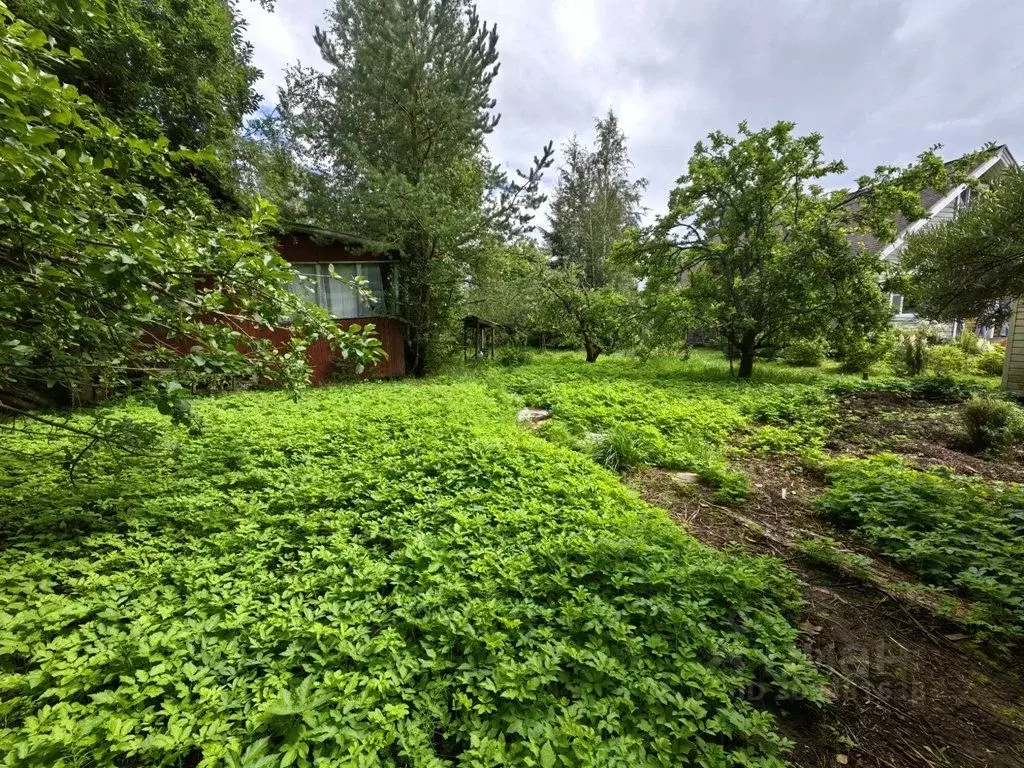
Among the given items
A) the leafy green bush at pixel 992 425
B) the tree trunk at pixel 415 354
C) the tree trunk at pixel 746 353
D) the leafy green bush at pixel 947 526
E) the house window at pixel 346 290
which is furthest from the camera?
the tree trunk at pixel 415 354

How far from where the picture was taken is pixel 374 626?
2.21 meters

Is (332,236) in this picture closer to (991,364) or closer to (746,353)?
(746,353)

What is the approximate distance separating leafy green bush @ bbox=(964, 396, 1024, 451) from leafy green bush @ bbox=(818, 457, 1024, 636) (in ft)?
6.13

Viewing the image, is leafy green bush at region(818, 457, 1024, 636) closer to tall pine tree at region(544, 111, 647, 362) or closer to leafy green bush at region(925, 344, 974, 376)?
leafy green bush at region(925, 344, 974, 376)

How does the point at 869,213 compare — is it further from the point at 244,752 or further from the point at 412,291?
the point at 244,752


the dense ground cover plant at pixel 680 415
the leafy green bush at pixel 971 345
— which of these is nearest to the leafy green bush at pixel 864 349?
the dense ground cover plant at pixel 680 415

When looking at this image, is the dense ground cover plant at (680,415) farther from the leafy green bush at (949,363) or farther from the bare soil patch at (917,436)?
the leafy green bush at (949,363)

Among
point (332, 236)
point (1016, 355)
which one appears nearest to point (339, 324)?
point (332, 236)

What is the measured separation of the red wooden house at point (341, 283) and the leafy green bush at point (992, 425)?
419 inches

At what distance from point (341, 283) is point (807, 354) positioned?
1481cm

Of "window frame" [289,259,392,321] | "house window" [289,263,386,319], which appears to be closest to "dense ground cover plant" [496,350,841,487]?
"window frame" [289,259,392,321]

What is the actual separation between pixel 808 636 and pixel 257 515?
12.8 feet

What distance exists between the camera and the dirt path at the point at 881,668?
177 centimetres

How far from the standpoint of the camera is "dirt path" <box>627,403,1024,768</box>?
1771mm
